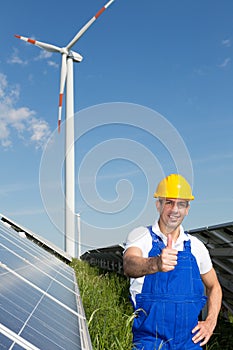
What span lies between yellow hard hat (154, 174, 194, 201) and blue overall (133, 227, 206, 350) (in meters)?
0.65

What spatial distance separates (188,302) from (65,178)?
21123 mm

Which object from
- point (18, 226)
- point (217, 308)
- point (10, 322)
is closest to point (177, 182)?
point (217, 308)

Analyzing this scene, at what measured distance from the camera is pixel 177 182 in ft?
15.9

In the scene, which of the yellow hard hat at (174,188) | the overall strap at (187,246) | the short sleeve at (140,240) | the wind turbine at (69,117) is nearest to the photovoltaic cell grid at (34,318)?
the short sleeve at (140,240)

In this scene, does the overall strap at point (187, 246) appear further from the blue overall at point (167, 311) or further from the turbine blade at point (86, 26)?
the turbine blade at point (86, 26)

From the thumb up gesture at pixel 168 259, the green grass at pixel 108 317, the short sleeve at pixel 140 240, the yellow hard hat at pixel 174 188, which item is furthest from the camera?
the green grass at pixel 108 317

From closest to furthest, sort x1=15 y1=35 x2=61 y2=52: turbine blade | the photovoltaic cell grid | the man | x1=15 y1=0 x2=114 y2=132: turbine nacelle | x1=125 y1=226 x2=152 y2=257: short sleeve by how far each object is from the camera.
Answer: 1. the photovoltaic cell grid
2. the man
3. x1=125 y1=226 x2=152 y2=257: short sleeve
4. x1=15 y1=0 x2=114 y2=132: turbine nacelle
5. x1=15 y1=35 x2=61 y2=52: turbine blade

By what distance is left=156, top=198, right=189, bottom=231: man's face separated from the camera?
454 centimetres

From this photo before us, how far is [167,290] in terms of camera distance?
14.5 feet

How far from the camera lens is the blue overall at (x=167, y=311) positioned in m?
4.37

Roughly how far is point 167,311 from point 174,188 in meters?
1.12

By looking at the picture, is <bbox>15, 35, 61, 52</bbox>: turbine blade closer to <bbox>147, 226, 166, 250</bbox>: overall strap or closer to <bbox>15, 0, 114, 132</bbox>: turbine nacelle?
<bbox>15, 0, 114, 132</bbox>: turbine nacelle

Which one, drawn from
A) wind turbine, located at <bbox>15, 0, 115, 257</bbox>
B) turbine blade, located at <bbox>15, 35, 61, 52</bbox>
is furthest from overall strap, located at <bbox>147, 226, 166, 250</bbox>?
turbine blade, located at <bbox>15, 35, 61, 52</bbox>

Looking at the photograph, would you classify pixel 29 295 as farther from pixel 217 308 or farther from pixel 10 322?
pixel 217 308
